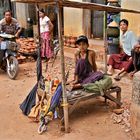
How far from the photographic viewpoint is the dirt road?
433 centimetres

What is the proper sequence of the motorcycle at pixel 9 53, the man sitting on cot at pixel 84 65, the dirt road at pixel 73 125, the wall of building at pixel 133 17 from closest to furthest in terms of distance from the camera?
the dirt road at pixel 73 125 < the man sitting on cot at pixel 84 65 < the wall of building at pixel 133 17 < the motorcycle at pixel 9 53

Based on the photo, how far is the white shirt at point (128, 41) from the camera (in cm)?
693

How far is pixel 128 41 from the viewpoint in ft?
23.0

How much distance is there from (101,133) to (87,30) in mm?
5566

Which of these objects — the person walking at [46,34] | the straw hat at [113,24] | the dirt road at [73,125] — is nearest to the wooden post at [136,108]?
the dirt road at [73,125]

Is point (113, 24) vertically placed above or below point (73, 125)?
above

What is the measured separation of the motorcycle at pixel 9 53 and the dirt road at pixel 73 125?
1.49 m

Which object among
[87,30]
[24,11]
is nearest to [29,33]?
[24,11]

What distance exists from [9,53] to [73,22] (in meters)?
2.97

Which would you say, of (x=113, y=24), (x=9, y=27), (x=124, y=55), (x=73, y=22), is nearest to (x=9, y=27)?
(x=9, y=27)

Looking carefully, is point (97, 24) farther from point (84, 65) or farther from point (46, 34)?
point (84, 65)

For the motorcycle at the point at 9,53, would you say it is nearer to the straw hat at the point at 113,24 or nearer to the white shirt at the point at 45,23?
the white shirt at the point at 45,23

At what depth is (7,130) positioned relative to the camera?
4574 mm

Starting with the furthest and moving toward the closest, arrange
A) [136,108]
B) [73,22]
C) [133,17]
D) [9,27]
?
[73,22], [9,27], [133,17], [136,108]
